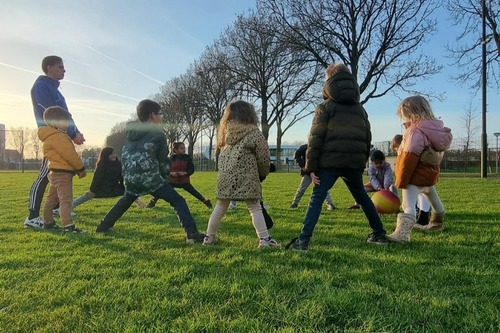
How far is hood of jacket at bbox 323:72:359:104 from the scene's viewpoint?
435 cm

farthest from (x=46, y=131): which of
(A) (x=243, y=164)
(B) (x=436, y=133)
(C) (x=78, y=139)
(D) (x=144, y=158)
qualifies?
(B) (x=436, y=133)

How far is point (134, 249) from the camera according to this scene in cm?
443

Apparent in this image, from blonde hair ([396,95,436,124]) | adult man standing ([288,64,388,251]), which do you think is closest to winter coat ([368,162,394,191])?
blonde hair ([396,95,436,124])

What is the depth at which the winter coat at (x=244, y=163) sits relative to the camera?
4539 millimetres

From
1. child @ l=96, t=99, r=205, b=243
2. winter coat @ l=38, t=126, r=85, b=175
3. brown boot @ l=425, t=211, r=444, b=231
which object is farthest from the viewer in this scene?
winter coat @ l=38, t=126, r=85, b=175

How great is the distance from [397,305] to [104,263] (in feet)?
8.38

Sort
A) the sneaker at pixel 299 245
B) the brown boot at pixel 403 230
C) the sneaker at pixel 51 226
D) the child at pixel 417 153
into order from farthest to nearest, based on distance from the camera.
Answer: the sneaker at pixel 51 226
the child at pixel 417 153
the brown boot at pixel 403 230
the sneaker at pixel 299 245

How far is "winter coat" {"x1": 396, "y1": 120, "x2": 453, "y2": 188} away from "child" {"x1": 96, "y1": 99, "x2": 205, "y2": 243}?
8.83 feet

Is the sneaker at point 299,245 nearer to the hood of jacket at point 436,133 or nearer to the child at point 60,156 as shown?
the hood of jacket at point 436,133

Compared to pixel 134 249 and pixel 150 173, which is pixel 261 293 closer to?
pixel 134 249

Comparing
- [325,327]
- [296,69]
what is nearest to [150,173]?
[325,327]

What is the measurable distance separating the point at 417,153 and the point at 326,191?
4.10 ft

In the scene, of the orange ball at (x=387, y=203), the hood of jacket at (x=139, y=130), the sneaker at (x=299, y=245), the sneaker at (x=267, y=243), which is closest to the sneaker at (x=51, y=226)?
the hood of jacket at (x=139, y=130)

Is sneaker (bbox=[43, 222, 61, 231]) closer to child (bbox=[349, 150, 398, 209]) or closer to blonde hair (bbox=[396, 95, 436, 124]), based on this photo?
blonde hair (bbox=[396, 95, 436, 124])
